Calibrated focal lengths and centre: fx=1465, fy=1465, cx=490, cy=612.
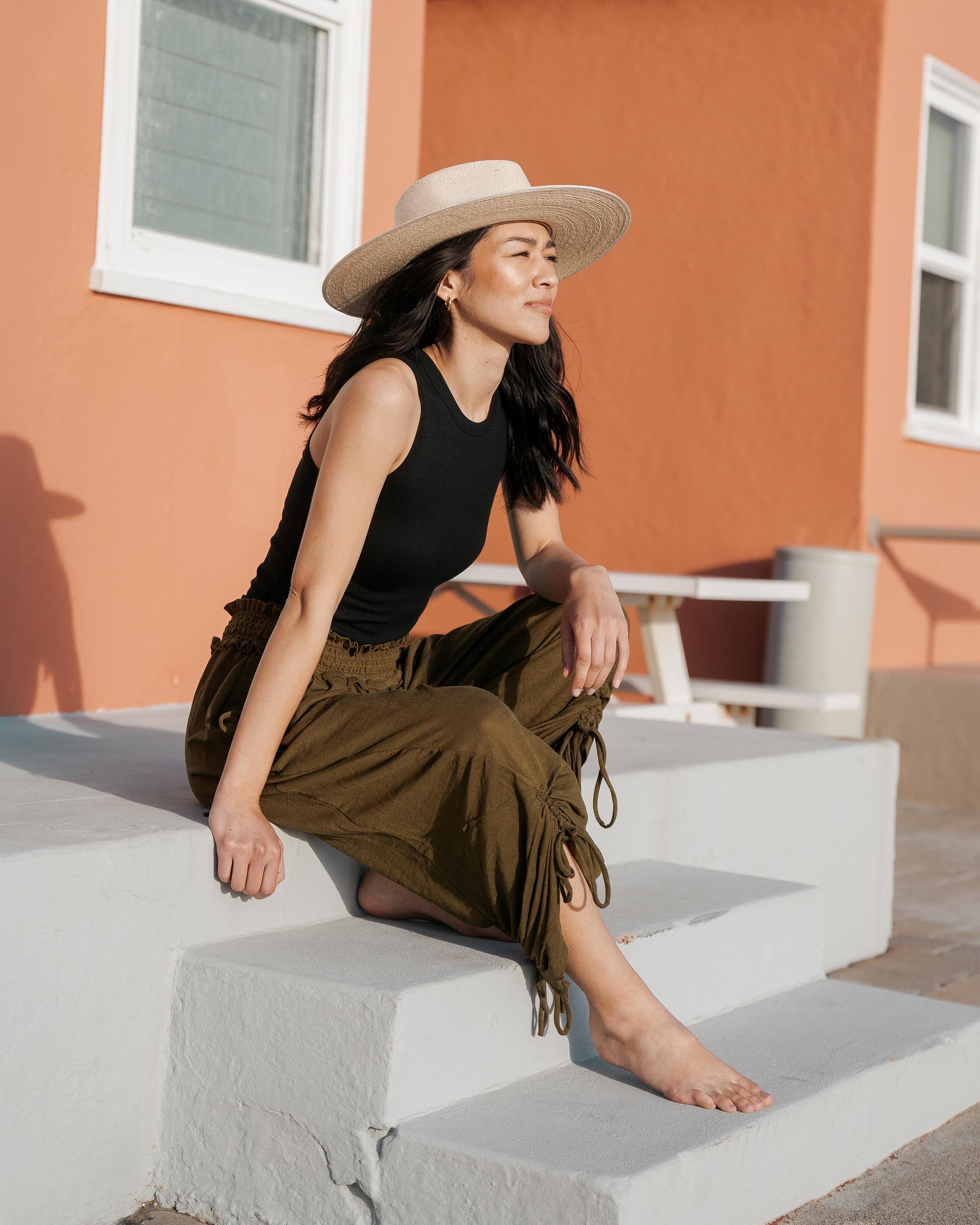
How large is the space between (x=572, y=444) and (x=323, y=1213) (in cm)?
159

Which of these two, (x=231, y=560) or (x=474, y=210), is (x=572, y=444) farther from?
(x=231, y=560)

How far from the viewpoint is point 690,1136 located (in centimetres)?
219

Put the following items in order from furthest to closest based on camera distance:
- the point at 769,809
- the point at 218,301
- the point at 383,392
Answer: the point at 218,301 < the point at 769,809 < the point at 383,392

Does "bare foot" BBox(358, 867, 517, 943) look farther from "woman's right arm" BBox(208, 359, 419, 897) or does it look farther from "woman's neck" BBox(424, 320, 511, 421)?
"woman's neck" BBox(424, 320, 511, 421)

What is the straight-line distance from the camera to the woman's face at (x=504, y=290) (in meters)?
2.75

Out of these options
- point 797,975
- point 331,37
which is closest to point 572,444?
point 797,975

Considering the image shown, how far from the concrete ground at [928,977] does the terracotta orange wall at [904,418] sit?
3.77ft

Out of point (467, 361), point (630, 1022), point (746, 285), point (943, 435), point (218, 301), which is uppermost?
point (746, 285)

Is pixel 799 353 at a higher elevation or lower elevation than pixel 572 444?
higher

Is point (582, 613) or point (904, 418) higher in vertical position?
point (904, 418)

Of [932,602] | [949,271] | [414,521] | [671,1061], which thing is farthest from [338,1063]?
[949,271]

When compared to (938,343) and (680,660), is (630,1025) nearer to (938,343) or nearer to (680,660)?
(680,660)

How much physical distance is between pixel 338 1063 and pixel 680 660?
385 cm

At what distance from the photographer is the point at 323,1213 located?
2.25 meters
